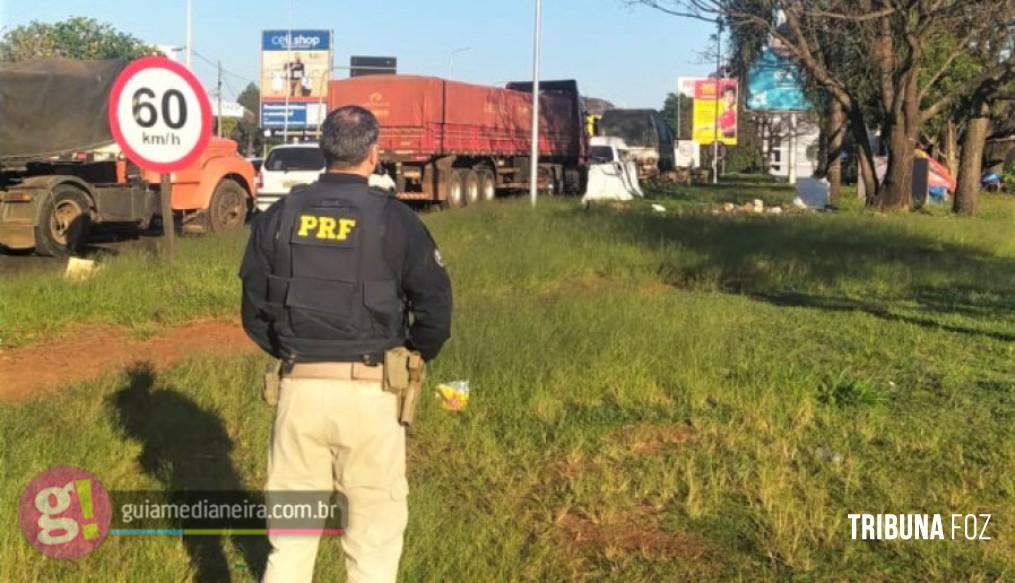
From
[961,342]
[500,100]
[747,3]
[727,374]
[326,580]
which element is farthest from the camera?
[500,100]

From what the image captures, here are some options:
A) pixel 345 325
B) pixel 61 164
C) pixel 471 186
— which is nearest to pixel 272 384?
pixel 345 325

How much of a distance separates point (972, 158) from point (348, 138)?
71.5ft

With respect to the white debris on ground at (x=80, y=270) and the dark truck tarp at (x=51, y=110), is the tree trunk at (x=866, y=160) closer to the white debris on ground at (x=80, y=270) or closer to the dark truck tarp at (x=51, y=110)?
the dark truck tarp at (x=51, y=110)

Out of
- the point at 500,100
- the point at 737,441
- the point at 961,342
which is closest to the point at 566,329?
the point at 737,441

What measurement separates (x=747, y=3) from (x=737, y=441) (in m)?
16.8

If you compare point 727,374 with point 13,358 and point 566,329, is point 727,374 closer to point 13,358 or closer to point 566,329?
point 566,329

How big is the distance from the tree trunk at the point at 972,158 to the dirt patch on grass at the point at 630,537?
19.9 meters

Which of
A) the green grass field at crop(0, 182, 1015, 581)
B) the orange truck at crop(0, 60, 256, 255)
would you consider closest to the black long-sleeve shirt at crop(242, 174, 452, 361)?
the green grass field at crop(0, 182, 1015, 581)

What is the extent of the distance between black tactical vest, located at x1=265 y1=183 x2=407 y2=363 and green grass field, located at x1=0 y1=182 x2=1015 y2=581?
3.83ft

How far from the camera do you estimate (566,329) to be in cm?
750

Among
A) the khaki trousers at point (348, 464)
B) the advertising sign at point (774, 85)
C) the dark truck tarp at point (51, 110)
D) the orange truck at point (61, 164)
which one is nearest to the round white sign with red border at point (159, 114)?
the khaki trousers at point (348, 464)

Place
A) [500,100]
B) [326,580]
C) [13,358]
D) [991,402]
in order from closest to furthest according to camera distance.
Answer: [326,580] → [991,402] → [13,358] → [500,100]

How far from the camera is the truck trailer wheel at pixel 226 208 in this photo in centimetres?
1543

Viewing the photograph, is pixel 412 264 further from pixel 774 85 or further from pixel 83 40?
pixel 83 40
